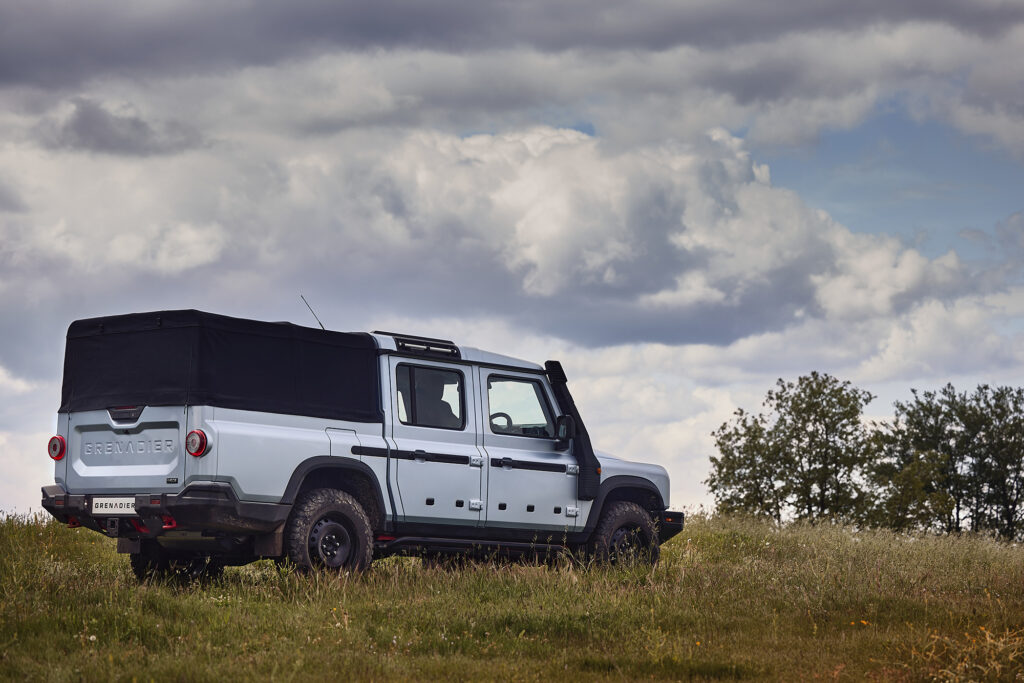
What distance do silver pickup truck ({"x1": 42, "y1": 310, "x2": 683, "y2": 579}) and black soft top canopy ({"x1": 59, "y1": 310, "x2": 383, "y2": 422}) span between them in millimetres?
16

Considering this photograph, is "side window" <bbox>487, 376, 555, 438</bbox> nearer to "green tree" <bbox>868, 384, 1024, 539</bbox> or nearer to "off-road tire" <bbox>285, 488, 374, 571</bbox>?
"off-road tire" <bbox>285, 488, 374, 571</bbox>

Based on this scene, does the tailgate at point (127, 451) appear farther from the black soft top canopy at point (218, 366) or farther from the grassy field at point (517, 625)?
the grassy field at point (517, 625)

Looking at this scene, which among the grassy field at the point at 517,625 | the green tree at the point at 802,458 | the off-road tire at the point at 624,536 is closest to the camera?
the grassy field at the point at 517,625

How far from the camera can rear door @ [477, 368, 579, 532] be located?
11.8 metres

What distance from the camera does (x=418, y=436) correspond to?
1124 cm

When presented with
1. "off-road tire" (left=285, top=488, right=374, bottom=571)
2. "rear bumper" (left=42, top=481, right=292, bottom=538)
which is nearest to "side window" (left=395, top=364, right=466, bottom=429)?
"off-road tire" (left=285, top=488, right=374, bottom=571)

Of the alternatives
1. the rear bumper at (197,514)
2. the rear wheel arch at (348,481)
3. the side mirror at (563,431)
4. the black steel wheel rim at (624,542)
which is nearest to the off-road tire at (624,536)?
the black steel wheel rim at (624,542)

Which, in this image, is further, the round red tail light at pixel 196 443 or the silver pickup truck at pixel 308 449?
the silver pickup truck at pixel 308 449

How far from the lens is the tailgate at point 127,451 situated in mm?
9742

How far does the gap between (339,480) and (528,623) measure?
259 centimetres

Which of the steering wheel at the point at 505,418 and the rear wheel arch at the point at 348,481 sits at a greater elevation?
the steering wheel at the point at 505,418

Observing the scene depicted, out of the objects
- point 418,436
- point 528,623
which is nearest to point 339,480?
point 418,436

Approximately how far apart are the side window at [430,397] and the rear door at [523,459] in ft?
1.06

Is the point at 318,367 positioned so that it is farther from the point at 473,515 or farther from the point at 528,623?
the point at 528,623
